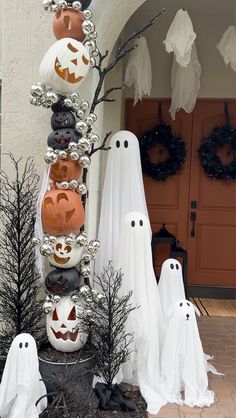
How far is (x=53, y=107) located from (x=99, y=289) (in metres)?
1.42

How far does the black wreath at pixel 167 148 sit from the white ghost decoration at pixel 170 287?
214 centimetres

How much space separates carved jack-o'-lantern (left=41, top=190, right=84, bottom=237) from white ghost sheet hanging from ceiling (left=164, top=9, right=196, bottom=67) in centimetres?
168

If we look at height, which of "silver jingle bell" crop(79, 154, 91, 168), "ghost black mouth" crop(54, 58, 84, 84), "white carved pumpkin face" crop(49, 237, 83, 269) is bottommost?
"white carved pumpkin face" crop(49, 237, 83, 269)

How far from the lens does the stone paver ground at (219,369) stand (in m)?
2.74

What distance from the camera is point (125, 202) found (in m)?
3.22

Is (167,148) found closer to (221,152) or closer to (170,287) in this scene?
(221,152)

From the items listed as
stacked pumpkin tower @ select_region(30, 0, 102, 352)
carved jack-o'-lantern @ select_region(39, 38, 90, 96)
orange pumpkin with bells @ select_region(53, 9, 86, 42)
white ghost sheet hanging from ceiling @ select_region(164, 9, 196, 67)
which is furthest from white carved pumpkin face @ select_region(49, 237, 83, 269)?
white ghost sheet hanging from ceiling @ select_region(164, 9, 196, 67)

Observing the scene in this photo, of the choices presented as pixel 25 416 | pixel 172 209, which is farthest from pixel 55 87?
pixel 172 209

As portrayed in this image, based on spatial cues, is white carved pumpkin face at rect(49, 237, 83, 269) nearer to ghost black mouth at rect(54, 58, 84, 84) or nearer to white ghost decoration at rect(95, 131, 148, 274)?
white ghost decoration at rect(95, 131, 148, 274)

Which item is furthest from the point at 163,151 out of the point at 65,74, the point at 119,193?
the point at 65,74

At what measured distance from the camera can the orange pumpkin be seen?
2.65 metres

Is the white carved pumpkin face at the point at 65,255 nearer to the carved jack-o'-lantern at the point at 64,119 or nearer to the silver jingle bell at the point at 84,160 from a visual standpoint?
the silver jingle bell at the point at 84,160

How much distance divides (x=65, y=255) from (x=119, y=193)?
0.78m

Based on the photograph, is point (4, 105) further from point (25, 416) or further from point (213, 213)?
point (213, 213)
